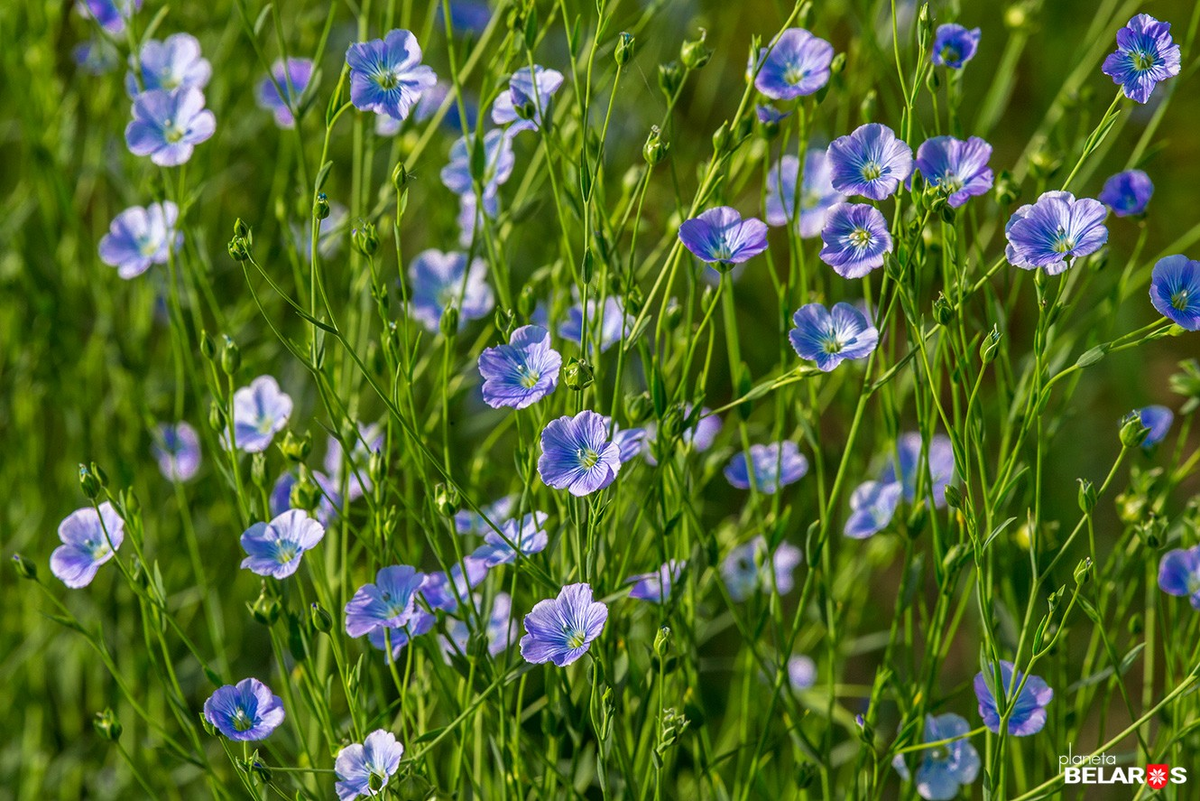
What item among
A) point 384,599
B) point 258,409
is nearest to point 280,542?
point 384,599

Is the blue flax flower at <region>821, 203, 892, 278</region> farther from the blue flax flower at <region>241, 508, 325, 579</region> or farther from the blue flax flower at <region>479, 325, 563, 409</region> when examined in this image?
the blue flax flower at <region>241, 508, 325, 579</region>

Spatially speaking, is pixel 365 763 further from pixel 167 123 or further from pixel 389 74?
pixel 167 123

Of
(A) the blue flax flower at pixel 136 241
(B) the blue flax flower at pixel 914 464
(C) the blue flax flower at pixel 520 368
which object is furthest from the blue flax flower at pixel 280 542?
(B) the blue flax flower at pixel 914 464

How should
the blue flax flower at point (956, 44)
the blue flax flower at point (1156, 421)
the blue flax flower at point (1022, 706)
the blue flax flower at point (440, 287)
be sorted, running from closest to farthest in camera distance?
the blue flax flower at point (1022, 706) → the blue flax flower at point (956, 44) → the blue flax flower at point (1156, 421) → the blue flax flower at point (440, 287)

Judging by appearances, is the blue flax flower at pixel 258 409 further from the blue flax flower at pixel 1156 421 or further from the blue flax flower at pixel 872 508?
the blue flax flower at pixel 1156 421

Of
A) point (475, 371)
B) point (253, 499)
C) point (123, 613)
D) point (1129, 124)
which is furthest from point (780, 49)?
point (1129, 124)

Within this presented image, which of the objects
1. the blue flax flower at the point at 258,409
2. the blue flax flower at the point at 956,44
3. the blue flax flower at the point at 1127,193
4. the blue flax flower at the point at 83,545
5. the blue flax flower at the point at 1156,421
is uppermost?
the blue flax flower at the point at 956,44

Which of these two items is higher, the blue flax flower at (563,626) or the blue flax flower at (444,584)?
the blue flax flower at (563,626)

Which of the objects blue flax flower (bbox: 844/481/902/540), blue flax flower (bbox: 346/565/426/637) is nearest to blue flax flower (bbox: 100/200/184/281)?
blue flax flower (bbox: 346/565/426/637)
